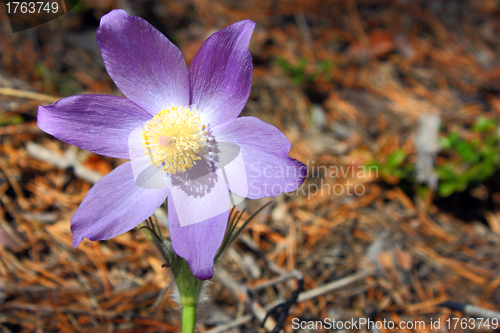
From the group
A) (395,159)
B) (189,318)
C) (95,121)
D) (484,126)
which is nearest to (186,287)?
(189,318)

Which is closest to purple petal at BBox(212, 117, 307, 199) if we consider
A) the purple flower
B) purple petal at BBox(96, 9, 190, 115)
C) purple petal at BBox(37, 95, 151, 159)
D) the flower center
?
the purple flower

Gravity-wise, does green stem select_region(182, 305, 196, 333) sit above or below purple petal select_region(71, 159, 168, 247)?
below

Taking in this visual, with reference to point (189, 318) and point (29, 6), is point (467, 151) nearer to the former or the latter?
point (189, 318)

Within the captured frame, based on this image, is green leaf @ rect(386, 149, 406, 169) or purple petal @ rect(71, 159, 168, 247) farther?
green leaf @ rect(386, 149, 406, 169)

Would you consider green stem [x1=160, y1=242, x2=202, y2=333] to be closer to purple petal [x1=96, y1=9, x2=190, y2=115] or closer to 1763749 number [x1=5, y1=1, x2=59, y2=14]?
purple petal [x1=96, y1=9, x2=190, y2=115]

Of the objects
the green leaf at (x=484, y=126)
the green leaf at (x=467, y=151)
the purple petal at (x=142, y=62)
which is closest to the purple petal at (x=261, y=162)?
the purple petal at (x=142, y=62)

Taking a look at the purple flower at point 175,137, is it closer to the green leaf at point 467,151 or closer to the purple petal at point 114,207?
the purple petal at point 114,207
